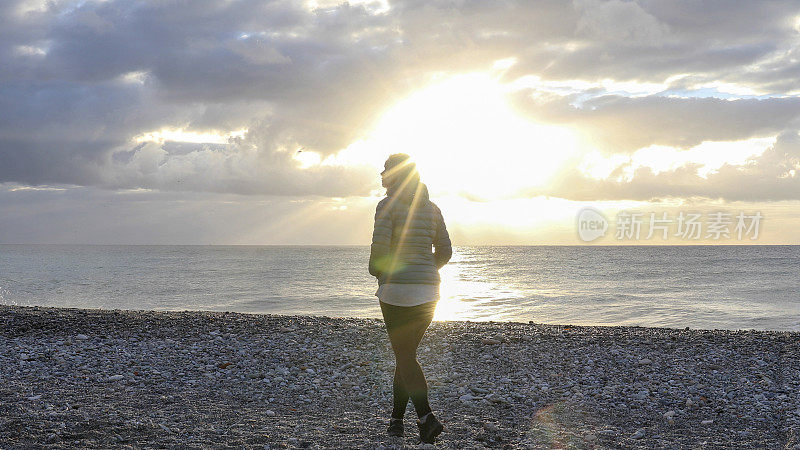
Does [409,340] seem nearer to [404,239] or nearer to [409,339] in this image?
[409,339]

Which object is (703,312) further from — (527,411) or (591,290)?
(527,411)

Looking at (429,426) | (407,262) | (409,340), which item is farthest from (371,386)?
(407,262)

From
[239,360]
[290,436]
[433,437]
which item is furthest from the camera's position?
[239,360]

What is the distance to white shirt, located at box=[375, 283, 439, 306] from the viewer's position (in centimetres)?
577

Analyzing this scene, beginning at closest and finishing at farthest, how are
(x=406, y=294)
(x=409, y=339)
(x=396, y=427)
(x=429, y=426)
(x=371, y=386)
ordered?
(x=406, y=294), (x=409, y=339), (x=429, y=426), (x=396, y=427), (x=371, y=386)

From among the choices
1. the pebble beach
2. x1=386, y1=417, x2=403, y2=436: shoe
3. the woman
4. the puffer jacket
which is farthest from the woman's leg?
the pebble beach

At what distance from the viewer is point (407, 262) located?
582cm

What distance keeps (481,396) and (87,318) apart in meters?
11.7

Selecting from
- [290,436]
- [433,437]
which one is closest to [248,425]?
[290,436]

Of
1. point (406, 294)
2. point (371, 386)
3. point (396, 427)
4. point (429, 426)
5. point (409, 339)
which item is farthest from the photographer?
point (371, 386)

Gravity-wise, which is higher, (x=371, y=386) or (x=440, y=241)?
(x=440, y=241)

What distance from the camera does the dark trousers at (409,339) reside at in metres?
5.84

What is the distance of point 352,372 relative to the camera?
1023 cm

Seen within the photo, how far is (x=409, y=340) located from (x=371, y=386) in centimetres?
381
